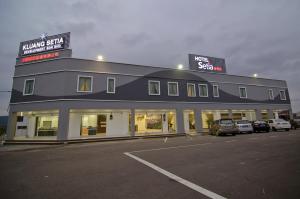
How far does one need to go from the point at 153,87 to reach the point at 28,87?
14.8m

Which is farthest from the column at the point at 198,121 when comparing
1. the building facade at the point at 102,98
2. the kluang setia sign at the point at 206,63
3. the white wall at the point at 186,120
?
the kluang setia sign at the point at 206,63

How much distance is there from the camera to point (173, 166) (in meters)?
6.24

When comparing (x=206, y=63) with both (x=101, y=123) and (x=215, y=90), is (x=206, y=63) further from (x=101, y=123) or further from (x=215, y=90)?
(x=101, y=123)

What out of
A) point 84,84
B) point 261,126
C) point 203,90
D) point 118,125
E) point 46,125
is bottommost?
point 261,126

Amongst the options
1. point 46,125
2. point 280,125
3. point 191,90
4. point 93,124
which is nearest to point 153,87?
point 191,90

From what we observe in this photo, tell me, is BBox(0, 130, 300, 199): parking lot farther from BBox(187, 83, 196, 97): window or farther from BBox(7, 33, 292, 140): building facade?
BBox(187, 83, 196, 97): window

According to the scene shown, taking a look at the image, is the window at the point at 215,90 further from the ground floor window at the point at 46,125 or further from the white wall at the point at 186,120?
the ground floor window at the point at 46,125

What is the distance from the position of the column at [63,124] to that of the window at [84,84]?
9.16ft

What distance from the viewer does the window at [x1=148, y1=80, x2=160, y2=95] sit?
896 inches

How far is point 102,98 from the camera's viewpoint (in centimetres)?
2003

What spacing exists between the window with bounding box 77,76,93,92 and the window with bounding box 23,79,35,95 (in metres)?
5.45

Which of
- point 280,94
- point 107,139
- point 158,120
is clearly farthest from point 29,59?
point 280,94

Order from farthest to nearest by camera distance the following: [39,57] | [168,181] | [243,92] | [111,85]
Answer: [243,92], [111,85], [39,57], [168,181]

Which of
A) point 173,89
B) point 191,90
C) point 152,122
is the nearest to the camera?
point 173,89
